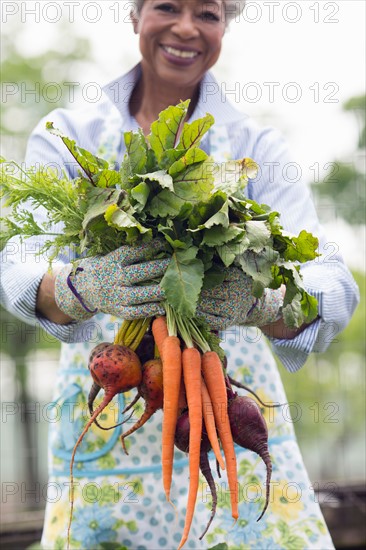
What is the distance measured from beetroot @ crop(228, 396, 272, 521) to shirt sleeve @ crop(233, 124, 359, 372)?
0.94ft

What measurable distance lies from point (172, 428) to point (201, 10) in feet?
3.44

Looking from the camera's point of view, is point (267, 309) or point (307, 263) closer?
point (267, 309)

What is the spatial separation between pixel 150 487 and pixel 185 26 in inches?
44.4

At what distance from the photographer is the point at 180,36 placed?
1.91m

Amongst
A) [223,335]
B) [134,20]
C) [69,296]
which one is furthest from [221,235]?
[134,20]

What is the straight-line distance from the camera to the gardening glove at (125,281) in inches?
58.1

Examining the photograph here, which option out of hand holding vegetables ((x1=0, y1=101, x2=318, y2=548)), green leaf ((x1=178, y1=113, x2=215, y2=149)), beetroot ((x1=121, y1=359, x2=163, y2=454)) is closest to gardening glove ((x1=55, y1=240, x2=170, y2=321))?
hand holding vegetables ((x1=0, y1=101, x2=318, y2=548))

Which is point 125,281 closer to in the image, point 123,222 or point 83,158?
point 123,222

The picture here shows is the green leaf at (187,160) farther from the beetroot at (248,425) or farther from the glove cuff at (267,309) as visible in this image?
the beetroot at (248,425)

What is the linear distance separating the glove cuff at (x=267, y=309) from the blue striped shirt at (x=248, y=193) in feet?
0.50

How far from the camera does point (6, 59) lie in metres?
7.16

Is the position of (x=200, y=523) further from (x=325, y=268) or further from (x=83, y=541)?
(x=325, y=268)

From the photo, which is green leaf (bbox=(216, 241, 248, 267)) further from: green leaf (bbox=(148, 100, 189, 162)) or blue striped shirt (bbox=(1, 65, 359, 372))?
blue striped shirt (bbox=(1, 65, 359, 372))

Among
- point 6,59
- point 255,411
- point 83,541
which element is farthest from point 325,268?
point 6,59
